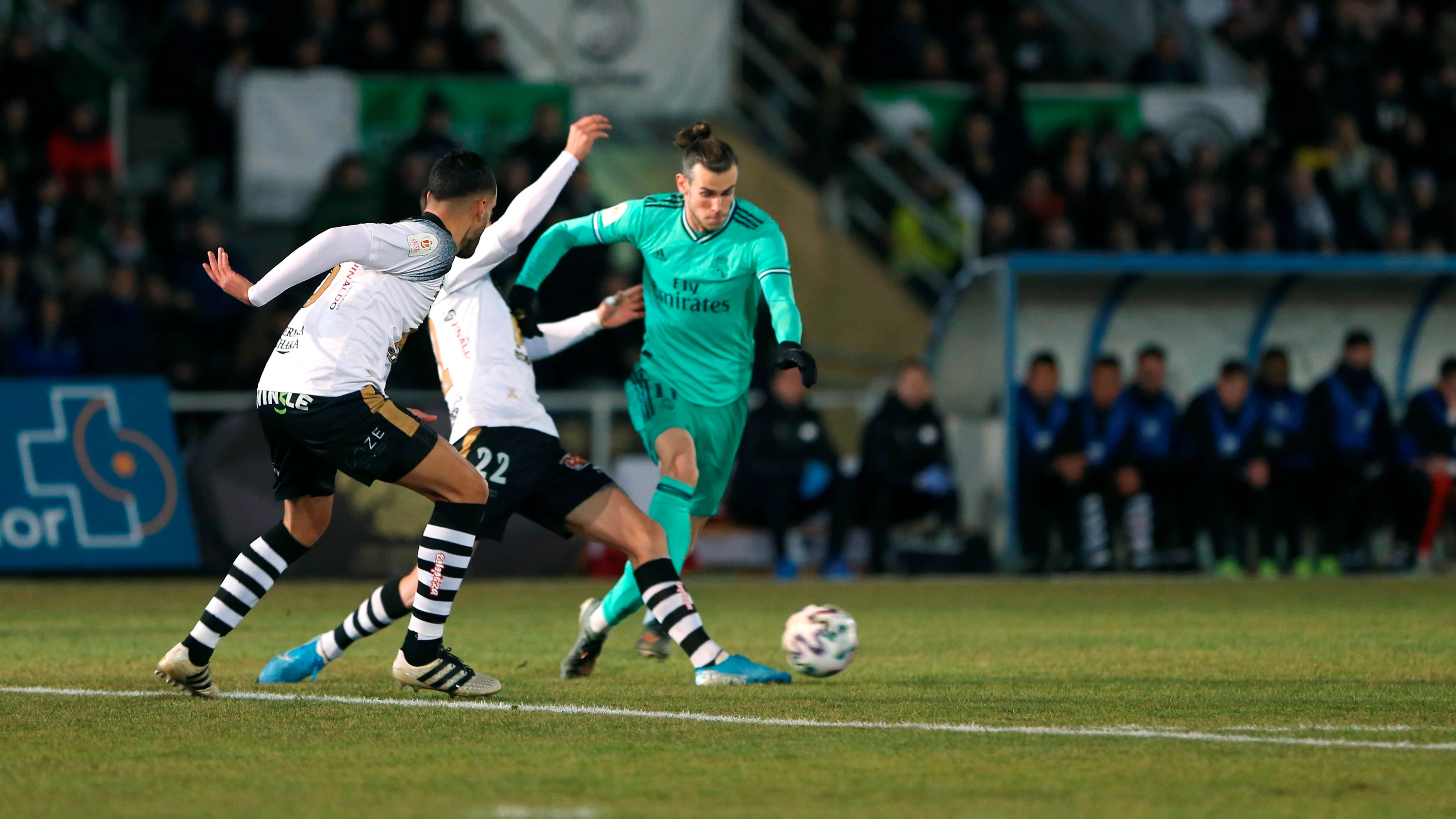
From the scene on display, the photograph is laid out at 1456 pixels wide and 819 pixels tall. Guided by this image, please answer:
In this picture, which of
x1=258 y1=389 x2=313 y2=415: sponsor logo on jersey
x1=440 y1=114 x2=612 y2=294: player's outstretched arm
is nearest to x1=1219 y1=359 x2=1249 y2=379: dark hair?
x1=440 y1=114 x2=612 y2=294: player's outstretched arm

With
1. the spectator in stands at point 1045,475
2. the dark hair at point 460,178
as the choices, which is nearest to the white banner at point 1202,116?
the spectator in stands at point 1045,475

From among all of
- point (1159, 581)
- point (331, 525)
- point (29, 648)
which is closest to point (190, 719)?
point (29, 648)

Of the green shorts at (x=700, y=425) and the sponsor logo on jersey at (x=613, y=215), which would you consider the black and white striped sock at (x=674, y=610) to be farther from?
the sponsor logo on jersey at (x=613, y=215)

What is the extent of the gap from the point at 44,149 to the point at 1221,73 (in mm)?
12142

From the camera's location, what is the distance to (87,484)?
13.6 meters

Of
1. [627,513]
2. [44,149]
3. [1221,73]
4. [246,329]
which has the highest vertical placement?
[1221,73]

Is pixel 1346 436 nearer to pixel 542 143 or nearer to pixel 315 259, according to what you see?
pixel 542 143

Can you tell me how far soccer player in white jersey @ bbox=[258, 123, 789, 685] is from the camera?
736 centimetres

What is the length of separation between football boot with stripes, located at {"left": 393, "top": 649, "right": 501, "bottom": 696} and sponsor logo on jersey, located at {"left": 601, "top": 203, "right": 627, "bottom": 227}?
6.77 feet

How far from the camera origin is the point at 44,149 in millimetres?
16359

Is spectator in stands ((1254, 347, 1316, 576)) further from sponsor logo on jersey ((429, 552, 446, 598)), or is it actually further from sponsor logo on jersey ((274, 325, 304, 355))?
sponsor logo on jersey ((274, 325, 304, 355))

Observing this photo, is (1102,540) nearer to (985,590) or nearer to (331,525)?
(985,590)

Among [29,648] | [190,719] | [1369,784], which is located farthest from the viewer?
[29,648]

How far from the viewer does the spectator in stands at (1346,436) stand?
15.4 metres
